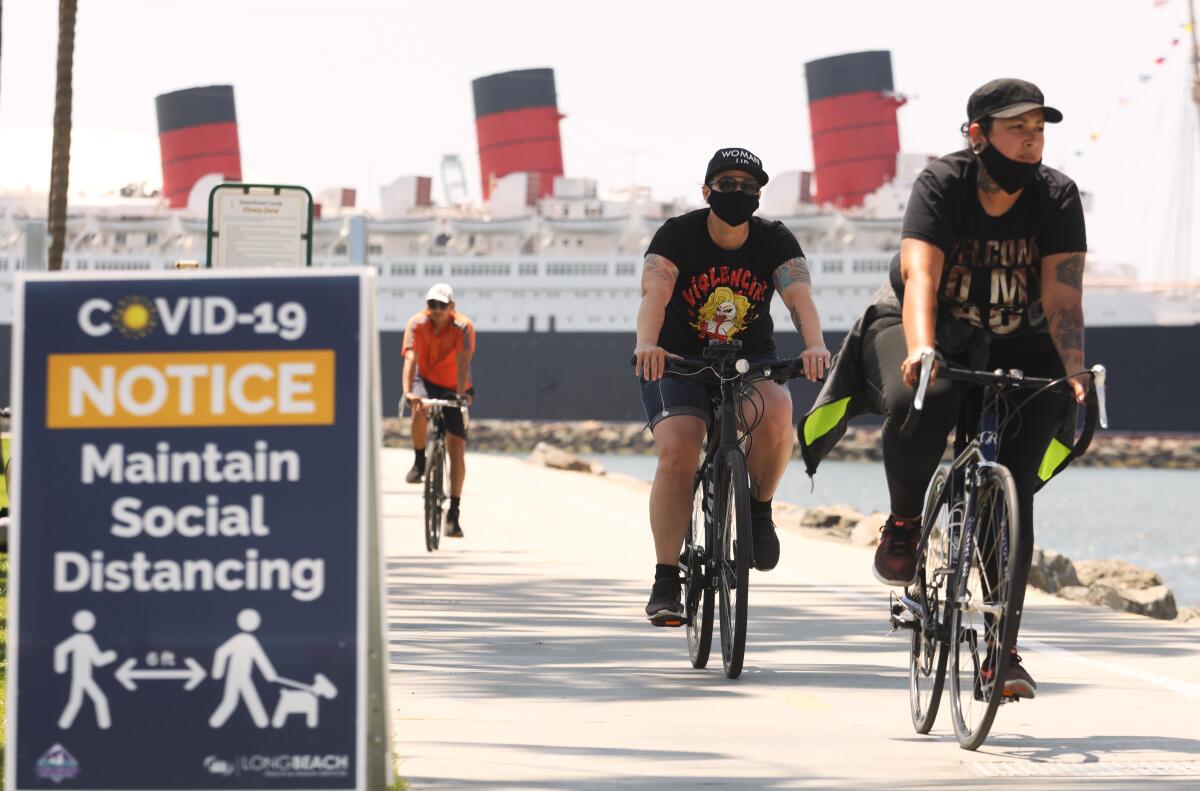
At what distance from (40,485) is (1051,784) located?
7.26ft

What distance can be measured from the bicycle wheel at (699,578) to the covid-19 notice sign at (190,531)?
324cm

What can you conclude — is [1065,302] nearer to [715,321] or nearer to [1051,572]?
[715,321]

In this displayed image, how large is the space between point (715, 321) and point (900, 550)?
55.3 inches

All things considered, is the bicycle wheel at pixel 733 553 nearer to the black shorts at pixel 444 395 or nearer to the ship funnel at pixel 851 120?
the black shorts at pixel 444 395

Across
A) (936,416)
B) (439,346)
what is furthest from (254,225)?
(936,416)

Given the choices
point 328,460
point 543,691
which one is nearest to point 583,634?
point 543,691

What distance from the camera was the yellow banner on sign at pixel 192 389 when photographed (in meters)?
3.52

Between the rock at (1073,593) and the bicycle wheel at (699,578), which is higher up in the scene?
the bicycle wheel at (699,578)

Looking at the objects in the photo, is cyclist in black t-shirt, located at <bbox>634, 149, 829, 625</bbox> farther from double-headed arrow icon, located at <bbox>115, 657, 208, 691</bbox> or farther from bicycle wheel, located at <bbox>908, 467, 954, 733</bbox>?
double-headed arrow icon, located at <bbox>115, 657, 208, 691</bbox>

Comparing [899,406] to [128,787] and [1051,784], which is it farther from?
[128,787]

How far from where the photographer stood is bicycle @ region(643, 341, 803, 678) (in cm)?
634

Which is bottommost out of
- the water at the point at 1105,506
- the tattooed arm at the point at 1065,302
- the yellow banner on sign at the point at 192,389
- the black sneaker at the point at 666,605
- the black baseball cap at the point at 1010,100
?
the water at the point at 1105,506

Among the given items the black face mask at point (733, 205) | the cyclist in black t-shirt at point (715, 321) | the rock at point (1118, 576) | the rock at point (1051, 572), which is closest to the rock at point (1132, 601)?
the rock at point (1051, 572)

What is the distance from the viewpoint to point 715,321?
6.72 m
